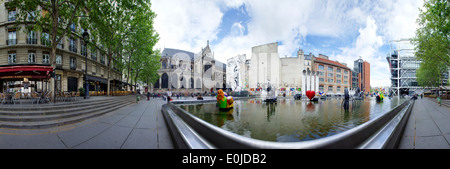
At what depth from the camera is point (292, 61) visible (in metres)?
48.9

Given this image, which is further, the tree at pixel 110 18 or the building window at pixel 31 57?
the building window at pixel 31 57

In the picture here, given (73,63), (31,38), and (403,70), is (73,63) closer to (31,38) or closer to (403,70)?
(31,38)

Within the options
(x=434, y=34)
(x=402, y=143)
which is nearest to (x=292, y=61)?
(x=434, y=34)

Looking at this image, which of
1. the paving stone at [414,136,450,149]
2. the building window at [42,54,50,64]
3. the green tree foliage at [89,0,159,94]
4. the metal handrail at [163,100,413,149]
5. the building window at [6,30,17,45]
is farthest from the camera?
the building window at [42,54,50,64]

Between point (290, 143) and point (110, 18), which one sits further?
point (110, 18)

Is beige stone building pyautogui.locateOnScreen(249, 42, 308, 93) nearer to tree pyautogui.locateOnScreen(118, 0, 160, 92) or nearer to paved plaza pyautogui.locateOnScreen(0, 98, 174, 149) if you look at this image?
tree pyautogui.locateOnScreen(118, 0, 160, 92)

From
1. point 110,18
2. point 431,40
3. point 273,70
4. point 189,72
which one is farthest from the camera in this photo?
point 189,72

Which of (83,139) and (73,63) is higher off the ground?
(73,63)

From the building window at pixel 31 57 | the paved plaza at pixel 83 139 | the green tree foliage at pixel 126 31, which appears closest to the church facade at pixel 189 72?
the green tree foliage at pixel 126 31

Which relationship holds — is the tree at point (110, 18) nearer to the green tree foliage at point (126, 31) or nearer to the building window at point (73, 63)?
the green tree foliage at point (126, 31)

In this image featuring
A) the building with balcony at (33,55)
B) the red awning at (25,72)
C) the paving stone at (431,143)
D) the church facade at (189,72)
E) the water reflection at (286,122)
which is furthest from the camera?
the church facade at (189,72)

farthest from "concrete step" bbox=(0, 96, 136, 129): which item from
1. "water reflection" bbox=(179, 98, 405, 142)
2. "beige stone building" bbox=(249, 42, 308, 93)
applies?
"beige stone building" bbox=(249, 42, 308, 93)

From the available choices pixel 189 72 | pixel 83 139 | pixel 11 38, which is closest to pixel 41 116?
pixel 83 139

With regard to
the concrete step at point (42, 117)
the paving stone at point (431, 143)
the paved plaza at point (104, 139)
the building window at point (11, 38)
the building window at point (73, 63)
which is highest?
the building window at point (11, 38)
